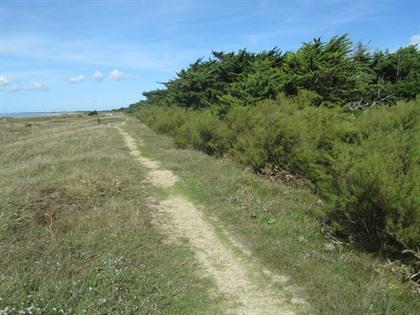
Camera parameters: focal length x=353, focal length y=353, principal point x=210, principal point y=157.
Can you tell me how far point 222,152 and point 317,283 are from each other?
31.3 ft

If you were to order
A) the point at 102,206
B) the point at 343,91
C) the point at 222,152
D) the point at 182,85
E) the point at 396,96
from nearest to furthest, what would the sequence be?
the point at 102,206
the point at 222,152
the point at 343,91
the point at 396,96
the point at 182,85

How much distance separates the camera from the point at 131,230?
589cm

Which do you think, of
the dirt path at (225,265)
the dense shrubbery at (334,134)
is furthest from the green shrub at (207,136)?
the dirt path at (225,265)

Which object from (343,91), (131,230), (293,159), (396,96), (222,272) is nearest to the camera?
(222,272)

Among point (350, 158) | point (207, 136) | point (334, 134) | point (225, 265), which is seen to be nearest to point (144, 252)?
point (225, 265)

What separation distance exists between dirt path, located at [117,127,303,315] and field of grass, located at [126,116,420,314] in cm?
28

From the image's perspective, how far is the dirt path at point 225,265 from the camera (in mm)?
3906

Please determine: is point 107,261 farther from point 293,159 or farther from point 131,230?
point 293,159

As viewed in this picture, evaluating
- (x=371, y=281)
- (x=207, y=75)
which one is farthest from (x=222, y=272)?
(x=207, y=75)

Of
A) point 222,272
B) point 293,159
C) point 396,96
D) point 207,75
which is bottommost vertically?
point 222,272

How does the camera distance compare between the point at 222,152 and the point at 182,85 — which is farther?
the point at 182,85

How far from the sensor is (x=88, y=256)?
16.2 feet

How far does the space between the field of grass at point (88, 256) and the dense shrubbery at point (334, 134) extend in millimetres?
2507

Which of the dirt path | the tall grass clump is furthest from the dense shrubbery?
the dirt path
